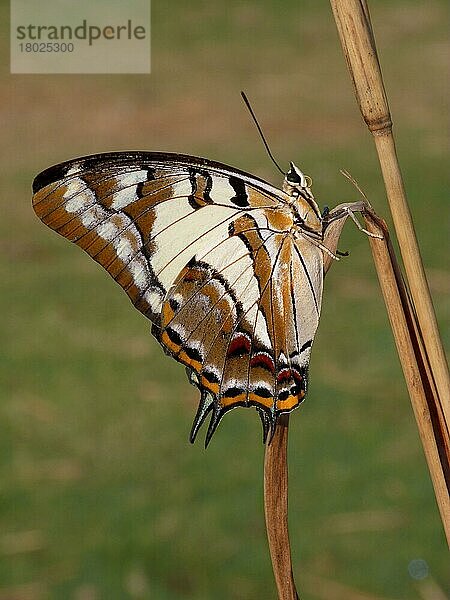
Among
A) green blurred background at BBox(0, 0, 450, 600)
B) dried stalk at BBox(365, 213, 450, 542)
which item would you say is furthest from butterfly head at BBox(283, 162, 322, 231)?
green blurred background at BBox(0, 0, 450, 600)

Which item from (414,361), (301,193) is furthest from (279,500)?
(301,193)

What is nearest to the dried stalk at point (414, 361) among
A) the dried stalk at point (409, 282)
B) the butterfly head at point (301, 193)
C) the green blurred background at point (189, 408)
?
the dried stalk at point (409, 282)

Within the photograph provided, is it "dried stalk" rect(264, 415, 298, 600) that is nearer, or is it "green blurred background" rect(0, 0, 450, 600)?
"dried stalk" rect(264, 415, 298, 600)

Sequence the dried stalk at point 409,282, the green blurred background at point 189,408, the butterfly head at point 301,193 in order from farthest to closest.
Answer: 1. the green blurred background at point 189,408
2. the butterfly head at point 301,193
3. the dried stalk at point 409,282

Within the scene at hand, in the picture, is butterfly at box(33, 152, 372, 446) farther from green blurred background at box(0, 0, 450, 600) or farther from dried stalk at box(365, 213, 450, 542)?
green blurred background at box(0, 0, 450, 600)

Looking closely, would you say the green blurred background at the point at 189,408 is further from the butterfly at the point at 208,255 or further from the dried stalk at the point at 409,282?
the dried stalk at the point at 409,282

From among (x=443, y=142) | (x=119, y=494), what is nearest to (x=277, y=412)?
(x=119, y=494)
